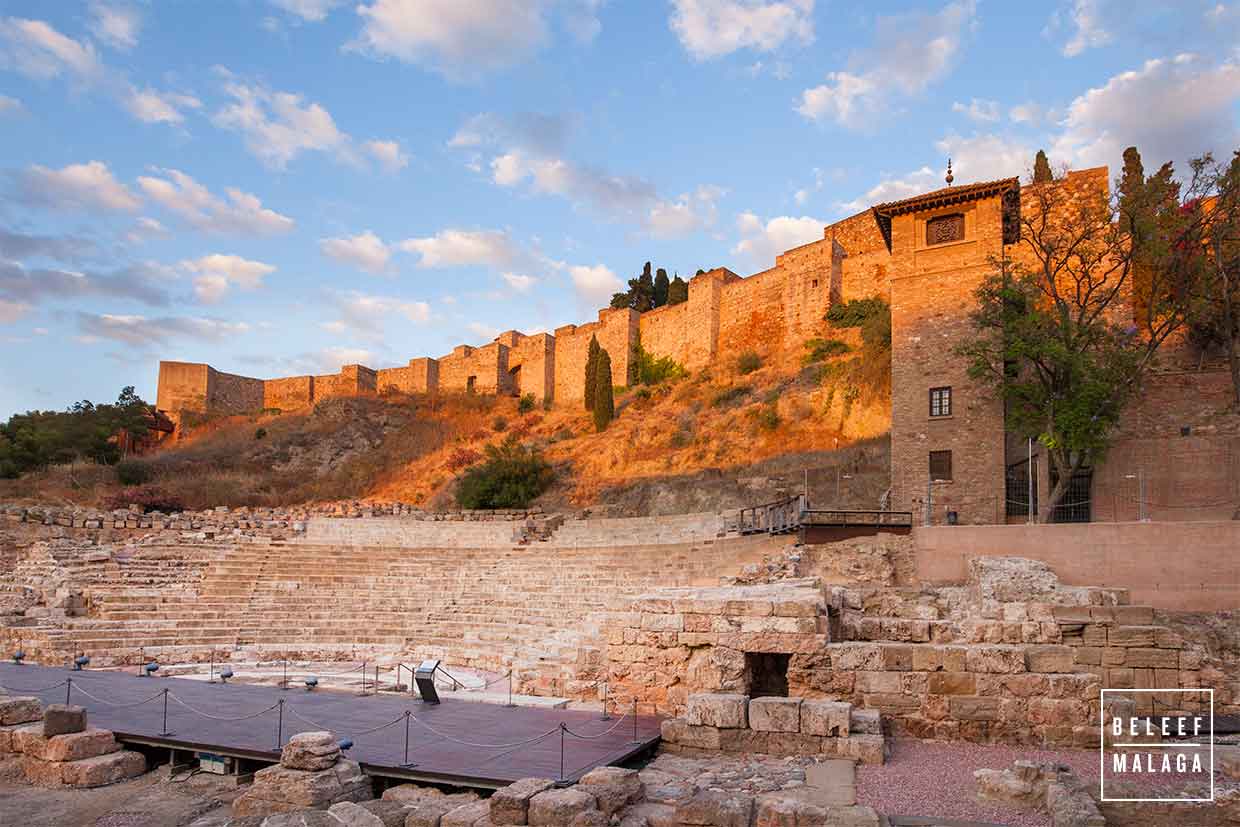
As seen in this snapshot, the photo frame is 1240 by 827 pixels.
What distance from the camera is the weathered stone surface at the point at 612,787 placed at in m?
6.75

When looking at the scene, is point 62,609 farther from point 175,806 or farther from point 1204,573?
point 1204,573

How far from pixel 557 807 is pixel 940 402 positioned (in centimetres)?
1836

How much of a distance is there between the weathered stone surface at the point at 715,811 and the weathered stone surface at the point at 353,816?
238cm

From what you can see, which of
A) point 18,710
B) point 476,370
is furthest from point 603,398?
point 18,710

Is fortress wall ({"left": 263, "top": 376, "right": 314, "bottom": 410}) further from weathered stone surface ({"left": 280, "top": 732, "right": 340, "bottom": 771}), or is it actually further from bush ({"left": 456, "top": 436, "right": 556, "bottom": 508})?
weathered stone surface ({"left": 280, "top": 732, "right": 340, "bottom": 771})

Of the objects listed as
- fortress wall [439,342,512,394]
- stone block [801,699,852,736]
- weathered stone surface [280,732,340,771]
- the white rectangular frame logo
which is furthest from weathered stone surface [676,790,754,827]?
fortress wall [439,342,512,394]

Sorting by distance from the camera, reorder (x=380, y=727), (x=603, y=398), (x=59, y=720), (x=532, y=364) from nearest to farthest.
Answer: (x=59, y=720) < (x=380, y=727) < (x=603, y=398) < (x=532, y=364)

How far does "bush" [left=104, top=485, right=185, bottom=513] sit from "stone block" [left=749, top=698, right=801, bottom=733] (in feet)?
93.1

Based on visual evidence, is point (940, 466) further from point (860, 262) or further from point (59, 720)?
point (860, 262)

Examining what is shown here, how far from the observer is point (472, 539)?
89.4 ft

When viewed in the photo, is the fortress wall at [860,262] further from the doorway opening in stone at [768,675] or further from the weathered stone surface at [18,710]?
the weathered stone surface at [18,710]

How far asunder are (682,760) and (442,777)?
8.33 ft

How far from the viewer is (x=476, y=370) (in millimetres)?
58281

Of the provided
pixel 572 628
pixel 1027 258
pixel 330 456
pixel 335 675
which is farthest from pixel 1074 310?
pixel 330 456
